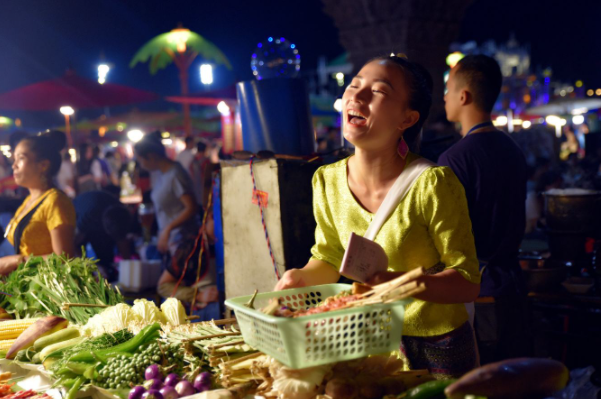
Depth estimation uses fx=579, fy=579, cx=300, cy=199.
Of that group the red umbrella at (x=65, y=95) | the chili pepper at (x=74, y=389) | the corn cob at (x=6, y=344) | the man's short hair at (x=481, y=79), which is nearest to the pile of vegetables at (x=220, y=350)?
the chili pepper at (x=74, y=389)

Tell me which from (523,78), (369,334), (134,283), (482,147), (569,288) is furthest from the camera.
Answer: (523,78)

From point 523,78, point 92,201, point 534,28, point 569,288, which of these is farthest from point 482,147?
point 534,28

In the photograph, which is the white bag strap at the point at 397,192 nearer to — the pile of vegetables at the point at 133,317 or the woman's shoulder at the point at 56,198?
the pile of vegetables at the point at 133,317

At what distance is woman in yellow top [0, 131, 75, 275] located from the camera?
176 inches

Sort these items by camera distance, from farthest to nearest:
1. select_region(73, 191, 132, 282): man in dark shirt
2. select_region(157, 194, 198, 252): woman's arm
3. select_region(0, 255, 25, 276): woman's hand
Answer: select_region(73, 191, 132, 282): man in dark shirt → select_region(157, 194, 198, 252): woman's arm → select_region(0, 255, 25, 276): woman's hand

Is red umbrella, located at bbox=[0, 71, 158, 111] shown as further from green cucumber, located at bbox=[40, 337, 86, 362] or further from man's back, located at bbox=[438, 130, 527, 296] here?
man's back, located at bbox=[438, 130, 527, 296]

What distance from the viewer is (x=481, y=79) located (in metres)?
3.36

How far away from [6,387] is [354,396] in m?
1.70

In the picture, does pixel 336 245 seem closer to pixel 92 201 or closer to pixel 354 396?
pixel 354 396

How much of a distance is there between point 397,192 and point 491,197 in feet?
4.59

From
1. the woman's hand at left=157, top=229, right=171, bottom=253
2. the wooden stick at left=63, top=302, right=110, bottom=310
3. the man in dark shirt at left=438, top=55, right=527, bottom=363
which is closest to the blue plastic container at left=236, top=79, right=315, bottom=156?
the man in dark shirt at left=438, top=55, right=527, bottom=363

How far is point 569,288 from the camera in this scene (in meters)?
4.42

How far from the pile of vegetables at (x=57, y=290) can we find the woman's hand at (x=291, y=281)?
5.16ft

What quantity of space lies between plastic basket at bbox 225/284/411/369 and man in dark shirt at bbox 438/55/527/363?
5.82 feet
